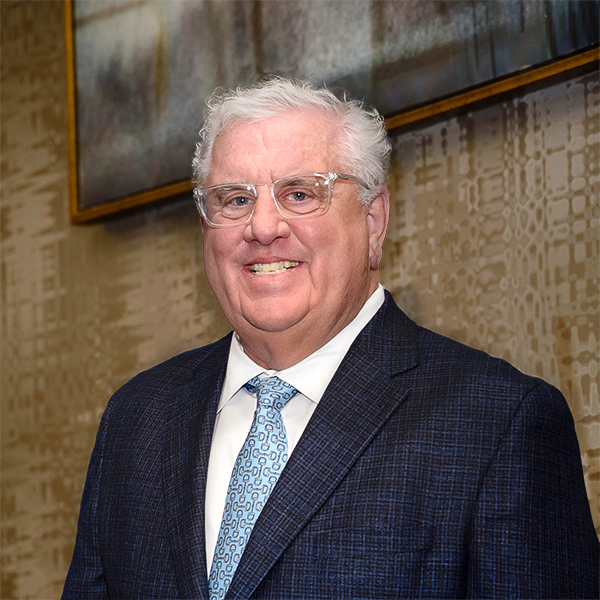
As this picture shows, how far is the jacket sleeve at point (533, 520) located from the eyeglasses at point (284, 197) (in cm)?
49

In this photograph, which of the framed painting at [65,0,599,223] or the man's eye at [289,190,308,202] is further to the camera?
the framed painting at [65,0,599,223]

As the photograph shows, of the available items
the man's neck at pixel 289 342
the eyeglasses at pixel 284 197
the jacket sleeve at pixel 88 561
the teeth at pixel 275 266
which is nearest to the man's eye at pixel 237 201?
the eyeglasses at pixel 284 197

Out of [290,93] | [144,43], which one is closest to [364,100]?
[290,93]

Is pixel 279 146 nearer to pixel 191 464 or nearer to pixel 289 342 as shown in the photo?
pixel 289 342

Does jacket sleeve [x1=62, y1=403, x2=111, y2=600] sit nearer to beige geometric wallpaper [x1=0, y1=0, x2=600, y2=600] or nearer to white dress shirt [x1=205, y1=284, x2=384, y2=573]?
white dress shirt [x1=205, y1=284, x2=384, y2=573]

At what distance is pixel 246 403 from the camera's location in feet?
5.16

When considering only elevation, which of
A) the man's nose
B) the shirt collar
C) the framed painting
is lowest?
the shirt collar

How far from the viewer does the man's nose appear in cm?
150

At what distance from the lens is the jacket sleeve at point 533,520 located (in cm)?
125

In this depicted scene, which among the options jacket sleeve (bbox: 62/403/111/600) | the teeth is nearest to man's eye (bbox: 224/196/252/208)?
the teeth

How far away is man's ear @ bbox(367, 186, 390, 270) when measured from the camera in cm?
163

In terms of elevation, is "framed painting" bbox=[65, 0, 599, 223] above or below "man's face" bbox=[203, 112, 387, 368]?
above

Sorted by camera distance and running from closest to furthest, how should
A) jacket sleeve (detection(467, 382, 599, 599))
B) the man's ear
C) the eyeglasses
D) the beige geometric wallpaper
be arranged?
jacket sleeve (detection(467, 382, 599, 599)) < the eyeglasses < the man's ear < the beige geometric wallpaper

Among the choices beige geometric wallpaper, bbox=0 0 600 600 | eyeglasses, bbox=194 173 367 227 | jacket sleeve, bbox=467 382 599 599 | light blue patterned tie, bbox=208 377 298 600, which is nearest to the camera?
jacket sleeve, bbox=467 382 599 599
